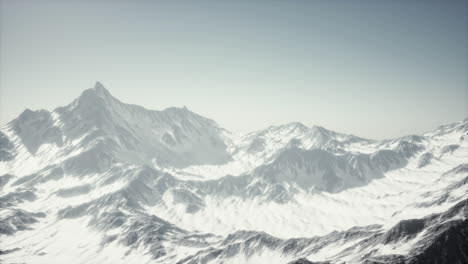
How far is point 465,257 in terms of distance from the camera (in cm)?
14938

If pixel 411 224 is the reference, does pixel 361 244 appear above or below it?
below

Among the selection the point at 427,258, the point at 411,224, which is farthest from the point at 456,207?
the point at 427,258

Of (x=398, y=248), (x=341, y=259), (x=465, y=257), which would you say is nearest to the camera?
(x=465, y=257)

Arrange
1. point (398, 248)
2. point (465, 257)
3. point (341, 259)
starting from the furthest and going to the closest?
point (341, 259) → point (398, 248) → point (465, 257)

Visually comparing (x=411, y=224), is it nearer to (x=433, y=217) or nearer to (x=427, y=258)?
(x=433, y=217)

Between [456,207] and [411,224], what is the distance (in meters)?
22.6

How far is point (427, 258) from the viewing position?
153 m

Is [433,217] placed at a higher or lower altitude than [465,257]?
higher

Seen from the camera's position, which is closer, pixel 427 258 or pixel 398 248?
pixel 427 258

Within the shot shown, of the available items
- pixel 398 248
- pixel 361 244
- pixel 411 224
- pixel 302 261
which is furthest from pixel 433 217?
pixel 302 261

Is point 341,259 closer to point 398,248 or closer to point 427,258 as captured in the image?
point 398,248

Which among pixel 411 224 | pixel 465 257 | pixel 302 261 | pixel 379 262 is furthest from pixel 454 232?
pixel 302 261

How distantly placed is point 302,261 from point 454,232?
69.2 m

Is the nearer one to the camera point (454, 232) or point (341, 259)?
point (454, 232)
